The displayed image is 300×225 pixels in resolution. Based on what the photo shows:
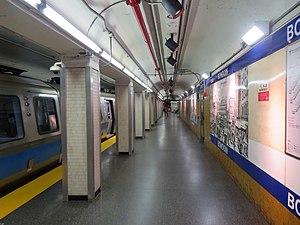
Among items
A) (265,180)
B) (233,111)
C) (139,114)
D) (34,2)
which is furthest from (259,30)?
(139,114)

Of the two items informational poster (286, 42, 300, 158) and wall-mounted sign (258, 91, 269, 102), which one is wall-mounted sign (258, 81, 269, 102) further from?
informational poster (286, 42, 300, 158)

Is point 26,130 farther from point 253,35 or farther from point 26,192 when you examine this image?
point 253,35

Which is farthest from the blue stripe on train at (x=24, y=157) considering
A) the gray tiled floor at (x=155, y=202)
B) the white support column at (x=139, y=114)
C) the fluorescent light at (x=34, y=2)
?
the white support column at (x=139, y=114)

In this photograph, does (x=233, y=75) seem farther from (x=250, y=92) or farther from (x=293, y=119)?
(x=293, y=119)

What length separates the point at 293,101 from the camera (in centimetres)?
209

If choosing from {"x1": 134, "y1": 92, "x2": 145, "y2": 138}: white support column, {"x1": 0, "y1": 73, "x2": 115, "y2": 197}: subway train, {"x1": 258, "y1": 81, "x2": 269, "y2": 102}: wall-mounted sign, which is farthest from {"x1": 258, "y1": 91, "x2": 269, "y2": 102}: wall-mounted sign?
{"x1": 134, "y1": 92, "x2": 145, "y2": 138}: white support column

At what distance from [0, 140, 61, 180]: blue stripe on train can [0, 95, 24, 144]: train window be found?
11.8 inches

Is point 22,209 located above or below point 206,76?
below

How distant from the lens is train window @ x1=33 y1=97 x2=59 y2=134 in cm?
440

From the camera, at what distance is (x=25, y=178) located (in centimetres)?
393

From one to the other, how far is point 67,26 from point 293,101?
2496 millimetres

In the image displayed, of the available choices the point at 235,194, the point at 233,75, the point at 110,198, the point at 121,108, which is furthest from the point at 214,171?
the point at 121,108

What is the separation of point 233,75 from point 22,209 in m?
A: 4.26

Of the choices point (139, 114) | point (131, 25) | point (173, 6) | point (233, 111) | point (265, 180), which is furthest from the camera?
point (139, 114)
